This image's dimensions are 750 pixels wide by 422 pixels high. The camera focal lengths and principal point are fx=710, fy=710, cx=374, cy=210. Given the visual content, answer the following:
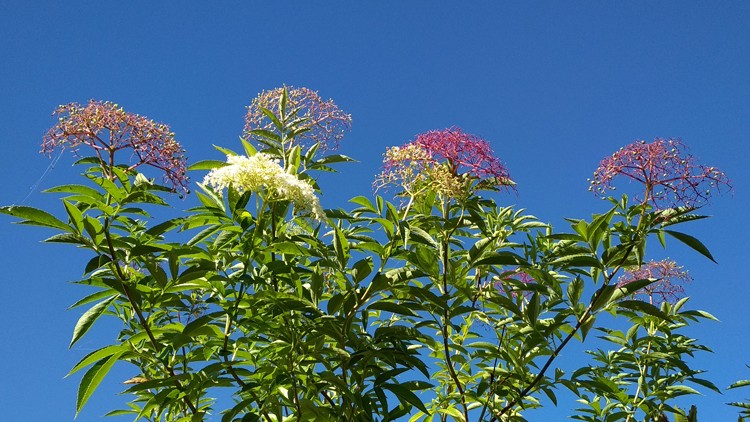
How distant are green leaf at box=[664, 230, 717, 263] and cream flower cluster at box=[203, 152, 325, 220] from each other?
1.42m

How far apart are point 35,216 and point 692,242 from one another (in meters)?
2.47

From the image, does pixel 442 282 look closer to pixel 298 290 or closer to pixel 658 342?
pixel 298 290

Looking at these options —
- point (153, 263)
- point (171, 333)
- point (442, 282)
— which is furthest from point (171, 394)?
point (442, 282)

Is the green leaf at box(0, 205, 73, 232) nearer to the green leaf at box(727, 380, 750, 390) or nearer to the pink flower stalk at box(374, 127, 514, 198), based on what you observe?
the pink flower stalk at box(374, 127, 514, 198)

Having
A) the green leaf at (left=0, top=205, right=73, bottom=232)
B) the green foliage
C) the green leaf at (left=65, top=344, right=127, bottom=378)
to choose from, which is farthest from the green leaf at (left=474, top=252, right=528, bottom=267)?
the green leaf at (left=0, top=205, right=73, bottom=232)

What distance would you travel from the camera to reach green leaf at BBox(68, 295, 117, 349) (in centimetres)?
262

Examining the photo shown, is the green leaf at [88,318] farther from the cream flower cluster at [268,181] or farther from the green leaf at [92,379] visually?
the cream flower cluster at [268,181]

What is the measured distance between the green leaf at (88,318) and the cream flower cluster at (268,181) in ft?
2.10

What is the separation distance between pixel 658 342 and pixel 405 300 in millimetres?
1477

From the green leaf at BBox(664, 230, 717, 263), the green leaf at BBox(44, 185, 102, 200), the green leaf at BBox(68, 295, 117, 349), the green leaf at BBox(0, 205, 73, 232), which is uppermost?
the green leaf at BBox(664, 230, 717, 263)

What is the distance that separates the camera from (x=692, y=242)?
2807mm

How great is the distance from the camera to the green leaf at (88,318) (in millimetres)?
2619

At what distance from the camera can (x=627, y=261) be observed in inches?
117

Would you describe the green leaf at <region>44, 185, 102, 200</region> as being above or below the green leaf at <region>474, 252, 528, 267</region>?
below
